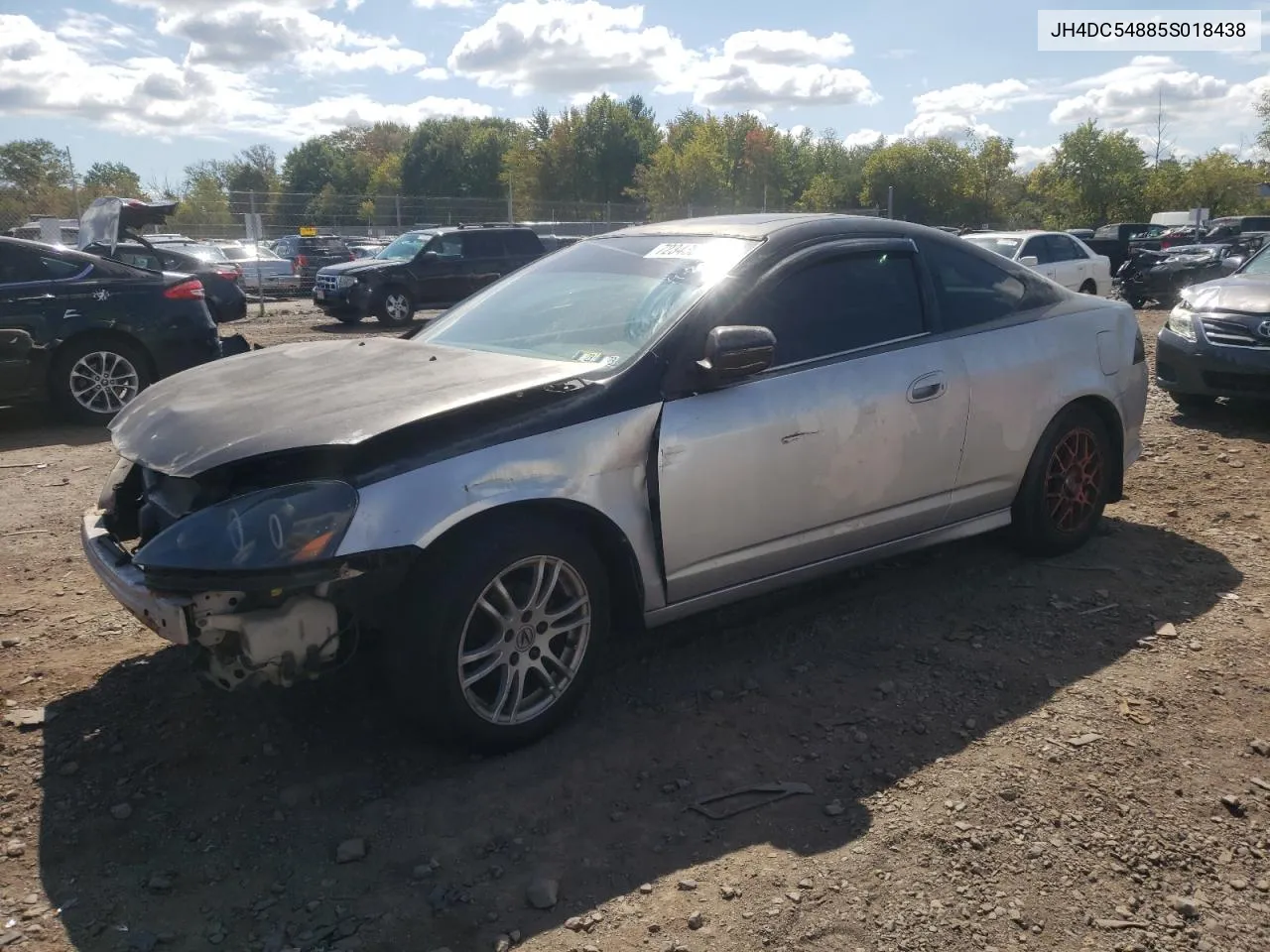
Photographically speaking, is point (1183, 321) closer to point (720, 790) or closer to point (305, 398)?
point (720, 790)

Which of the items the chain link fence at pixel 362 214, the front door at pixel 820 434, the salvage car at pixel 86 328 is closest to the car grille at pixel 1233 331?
the front door at pixel 820 434

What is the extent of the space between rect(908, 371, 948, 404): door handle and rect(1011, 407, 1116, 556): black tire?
77 cm

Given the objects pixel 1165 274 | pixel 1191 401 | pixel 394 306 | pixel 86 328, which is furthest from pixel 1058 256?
pixel 86 328

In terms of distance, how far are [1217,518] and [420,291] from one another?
586 inches

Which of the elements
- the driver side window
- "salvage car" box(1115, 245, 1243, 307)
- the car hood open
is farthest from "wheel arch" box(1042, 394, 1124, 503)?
"salvage car" box(1115, 245, 1243, 307)

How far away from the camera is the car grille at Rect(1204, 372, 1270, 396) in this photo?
763cm

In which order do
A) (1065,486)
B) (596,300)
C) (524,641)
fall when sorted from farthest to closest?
(1065,486), (596,300), (524,641)

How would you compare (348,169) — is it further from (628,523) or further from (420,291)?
(628,523)

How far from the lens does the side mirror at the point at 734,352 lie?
3543 mm

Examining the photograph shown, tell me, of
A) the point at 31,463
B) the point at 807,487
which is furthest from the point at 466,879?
the point at 31,463

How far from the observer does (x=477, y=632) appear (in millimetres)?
3217

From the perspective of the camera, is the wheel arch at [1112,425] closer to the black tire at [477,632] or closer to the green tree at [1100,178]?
the black tire at [477,632]

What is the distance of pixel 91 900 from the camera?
2.68m

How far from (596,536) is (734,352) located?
2.53 feet
